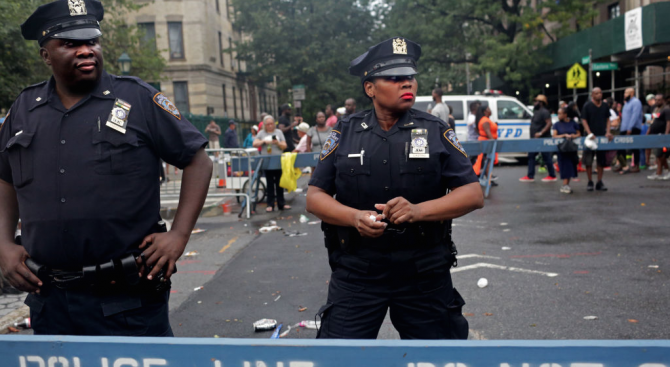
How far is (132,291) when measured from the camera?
2.55 m

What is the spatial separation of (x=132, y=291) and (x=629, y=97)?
15304 mm

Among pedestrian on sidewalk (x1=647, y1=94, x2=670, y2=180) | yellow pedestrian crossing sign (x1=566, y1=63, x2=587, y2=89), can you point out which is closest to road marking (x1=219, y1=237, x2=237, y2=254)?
pedestrian on sidewalk (x1=647, y1=94, x2=670, y2=180)

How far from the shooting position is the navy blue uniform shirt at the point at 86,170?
8.15ft

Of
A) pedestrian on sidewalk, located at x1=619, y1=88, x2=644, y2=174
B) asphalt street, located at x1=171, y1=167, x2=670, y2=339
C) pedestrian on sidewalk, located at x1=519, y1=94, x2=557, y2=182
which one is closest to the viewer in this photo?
asphalt street, located at x1=171, y1=167, x2=670, y2=339

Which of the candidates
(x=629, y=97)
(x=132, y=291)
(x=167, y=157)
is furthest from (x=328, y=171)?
(x=629, y=97)

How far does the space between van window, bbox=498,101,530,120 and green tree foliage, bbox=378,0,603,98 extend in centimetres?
674

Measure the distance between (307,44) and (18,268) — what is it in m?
39.1

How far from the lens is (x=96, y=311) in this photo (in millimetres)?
2486

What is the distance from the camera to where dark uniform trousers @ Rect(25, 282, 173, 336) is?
8.14 ft

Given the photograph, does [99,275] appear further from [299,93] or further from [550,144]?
[299,93]

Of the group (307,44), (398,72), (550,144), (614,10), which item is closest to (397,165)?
(398,72)

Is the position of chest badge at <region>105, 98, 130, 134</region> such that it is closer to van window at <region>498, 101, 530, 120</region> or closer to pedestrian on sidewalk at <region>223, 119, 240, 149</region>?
van window at <region>498, 101, 530, 120</region>

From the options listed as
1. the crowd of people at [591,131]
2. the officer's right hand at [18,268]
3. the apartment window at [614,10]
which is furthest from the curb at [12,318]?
the apartment window at [614,10]

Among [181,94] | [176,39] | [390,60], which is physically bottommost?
[390,60]
